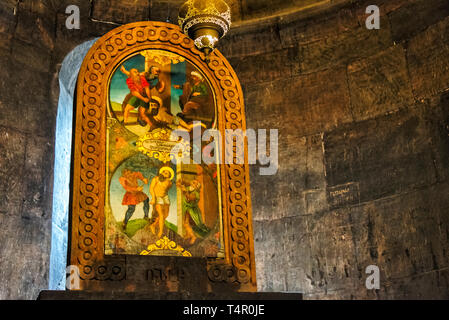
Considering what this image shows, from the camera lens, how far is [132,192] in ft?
22.0

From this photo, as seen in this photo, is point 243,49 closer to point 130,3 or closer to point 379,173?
point 130,3

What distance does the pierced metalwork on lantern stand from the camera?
20.1 feet

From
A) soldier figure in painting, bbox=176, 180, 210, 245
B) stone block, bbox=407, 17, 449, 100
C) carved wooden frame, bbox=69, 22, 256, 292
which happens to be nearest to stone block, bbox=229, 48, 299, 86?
stone block, bbox=407, 17, 449, 100

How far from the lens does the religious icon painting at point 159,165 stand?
21.6ft

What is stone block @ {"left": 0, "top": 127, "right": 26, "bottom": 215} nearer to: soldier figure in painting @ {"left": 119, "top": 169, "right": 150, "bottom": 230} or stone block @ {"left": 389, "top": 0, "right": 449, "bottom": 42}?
soldier figure in painting @ {"left": 119, "top": 169, "right": 150, "bottom": 230}

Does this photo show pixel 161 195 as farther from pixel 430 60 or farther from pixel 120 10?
pixel 430 60

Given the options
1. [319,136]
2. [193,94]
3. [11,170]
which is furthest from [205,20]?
[319,136]

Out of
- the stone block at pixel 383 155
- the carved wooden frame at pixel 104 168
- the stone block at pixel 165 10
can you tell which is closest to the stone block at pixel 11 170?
the carved wooden frame at pixel 104 168

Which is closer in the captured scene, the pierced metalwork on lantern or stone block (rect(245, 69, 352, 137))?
the pierced metalwork on lantern

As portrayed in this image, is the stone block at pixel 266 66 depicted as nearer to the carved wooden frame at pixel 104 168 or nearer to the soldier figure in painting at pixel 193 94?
Result: the carved wooden frame at pixel 104 168

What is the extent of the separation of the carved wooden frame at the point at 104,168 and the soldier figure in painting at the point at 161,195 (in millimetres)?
525

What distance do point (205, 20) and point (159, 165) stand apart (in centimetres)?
162

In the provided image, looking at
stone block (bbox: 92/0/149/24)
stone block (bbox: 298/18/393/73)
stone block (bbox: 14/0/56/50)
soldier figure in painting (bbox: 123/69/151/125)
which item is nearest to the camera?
soldier figure in painting (bbox: 123/69/151/125)

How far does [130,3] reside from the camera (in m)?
9.31
